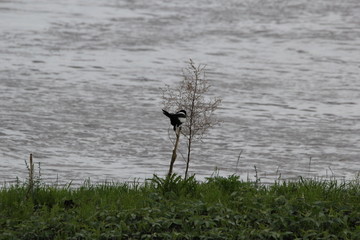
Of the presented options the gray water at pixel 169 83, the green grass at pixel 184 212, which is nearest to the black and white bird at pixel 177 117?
the green grass at pixel 184 212

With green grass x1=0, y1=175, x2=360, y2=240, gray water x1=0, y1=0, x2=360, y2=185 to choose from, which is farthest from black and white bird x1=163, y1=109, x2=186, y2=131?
gray water x1=0, y1=0, x2=360, y2=185

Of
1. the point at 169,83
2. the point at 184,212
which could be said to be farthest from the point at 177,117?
the point at 169,83

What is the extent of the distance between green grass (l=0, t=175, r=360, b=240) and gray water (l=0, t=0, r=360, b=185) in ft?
8.09

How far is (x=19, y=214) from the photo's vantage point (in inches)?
297

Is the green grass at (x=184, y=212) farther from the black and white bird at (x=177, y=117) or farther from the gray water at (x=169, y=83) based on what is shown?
the gray water at (x=169, y=83)

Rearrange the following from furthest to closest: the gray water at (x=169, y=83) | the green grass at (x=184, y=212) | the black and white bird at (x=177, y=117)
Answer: the gray water at (x=169, y=83)
the black and white bird at (x=177, y=117)
the green grass at (x=184, y=212)

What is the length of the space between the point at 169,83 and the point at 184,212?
9.43m

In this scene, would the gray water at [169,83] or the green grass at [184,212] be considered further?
the gray water at [169,83]

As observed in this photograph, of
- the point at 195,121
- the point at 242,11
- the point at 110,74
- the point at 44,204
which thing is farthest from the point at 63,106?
the point at 242,11

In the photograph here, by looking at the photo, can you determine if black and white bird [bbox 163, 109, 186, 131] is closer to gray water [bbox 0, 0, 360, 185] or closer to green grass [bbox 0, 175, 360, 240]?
green grass [bbox 0, 175, 360, 240]

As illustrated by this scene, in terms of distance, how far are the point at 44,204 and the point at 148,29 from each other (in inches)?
569

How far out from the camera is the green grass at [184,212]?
7.15m

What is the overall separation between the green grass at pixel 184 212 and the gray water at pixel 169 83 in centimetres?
246

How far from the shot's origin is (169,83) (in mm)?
16859
